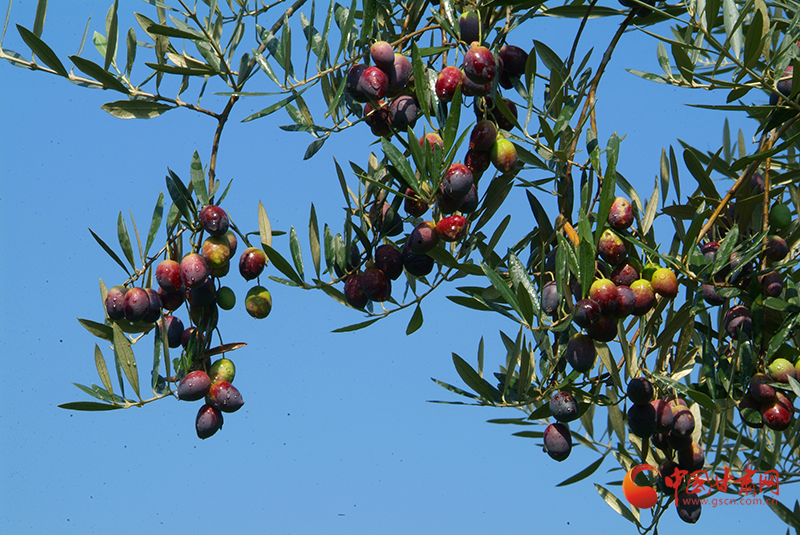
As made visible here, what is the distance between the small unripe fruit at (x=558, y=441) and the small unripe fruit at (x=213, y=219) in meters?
0.60

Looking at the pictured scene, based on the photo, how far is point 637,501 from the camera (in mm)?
1508

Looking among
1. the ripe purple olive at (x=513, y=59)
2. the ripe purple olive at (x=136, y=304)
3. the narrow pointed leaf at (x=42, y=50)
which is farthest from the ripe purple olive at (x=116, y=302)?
the ripe purple olive at (x=513, y=59)

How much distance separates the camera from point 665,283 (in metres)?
1.12

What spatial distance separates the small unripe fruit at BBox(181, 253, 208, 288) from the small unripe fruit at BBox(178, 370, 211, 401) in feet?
0.50

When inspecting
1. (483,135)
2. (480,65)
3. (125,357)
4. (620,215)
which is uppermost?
(480,65)

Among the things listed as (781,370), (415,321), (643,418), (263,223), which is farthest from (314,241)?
(781,370)

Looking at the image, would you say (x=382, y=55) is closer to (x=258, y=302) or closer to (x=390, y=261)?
(x=390, y=261)

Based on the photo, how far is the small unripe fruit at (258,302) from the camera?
1.34m

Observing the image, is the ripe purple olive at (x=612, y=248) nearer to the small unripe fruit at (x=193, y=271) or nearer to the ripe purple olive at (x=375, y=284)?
the ripe purple olive at (x=375, y=284)

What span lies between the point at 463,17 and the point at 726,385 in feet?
2.30

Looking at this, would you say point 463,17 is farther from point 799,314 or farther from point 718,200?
point 799,314

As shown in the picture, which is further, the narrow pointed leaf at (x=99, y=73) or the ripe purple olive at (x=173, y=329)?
the ripe purple olive at (x=173, y=329)

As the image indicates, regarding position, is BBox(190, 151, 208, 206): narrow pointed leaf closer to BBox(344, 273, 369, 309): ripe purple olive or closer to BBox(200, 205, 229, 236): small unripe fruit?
BBox(200, 205, 229, 236): small unripe fruit

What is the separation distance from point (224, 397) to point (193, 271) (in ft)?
0.72
